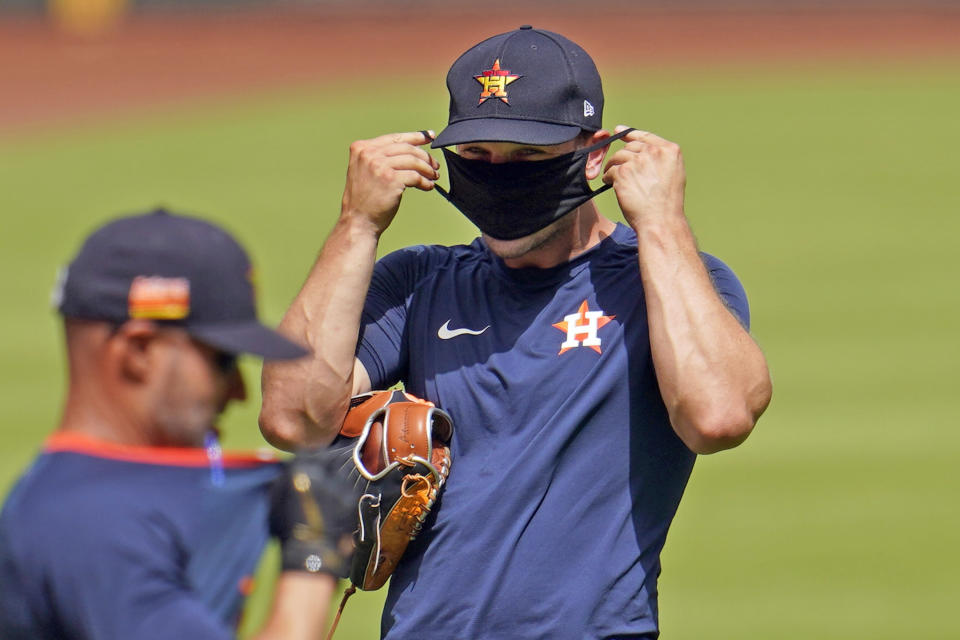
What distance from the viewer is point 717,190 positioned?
21328 millimetres

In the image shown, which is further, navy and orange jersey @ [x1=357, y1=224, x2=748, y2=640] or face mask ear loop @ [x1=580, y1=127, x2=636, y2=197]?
face mask ear loop @ [x1=580, y1=127, x2=636, y2=197]

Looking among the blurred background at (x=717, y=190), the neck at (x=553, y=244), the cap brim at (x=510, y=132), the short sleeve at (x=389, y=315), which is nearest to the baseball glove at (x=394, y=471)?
the short sleeve at (x=389, y=315)

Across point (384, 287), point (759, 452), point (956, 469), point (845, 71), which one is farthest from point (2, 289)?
point (845, 71)

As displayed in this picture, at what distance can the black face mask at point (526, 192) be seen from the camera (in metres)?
4.00

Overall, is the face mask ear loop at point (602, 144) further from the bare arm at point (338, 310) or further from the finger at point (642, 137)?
the bare arm at point (338, 310)

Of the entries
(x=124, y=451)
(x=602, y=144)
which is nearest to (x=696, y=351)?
(x=602, y=144)

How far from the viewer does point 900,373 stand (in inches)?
501

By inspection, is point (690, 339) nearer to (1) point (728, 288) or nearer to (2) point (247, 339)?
(1) point (728, 288)

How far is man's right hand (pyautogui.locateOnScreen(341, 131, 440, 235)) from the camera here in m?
4.09

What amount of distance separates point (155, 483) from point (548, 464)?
1.40m

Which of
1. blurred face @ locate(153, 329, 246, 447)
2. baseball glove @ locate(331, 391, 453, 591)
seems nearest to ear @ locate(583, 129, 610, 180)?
baseball glove @ locate(331, 391, 453, 591)

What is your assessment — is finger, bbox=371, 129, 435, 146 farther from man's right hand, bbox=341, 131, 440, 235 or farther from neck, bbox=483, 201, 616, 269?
neck, bbox=483, 201, 616, 269

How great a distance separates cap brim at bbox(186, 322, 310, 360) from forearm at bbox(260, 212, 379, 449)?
112cm

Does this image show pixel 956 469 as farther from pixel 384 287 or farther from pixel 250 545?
pixel 250 545
